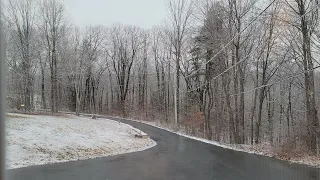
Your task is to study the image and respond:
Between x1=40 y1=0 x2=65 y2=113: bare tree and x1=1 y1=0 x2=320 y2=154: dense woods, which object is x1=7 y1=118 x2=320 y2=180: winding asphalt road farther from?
x1=40 y1=0 x2=65 y2=113: bare tree

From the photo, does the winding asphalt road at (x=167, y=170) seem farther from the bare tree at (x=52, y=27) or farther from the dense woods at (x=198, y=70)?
the bare tree at (x=52, y=27)

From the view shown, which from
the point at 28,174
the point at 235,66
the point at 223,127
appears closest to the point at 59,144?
the point at 28,174

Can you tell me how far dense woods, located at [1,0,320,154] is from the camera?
75.7 ft

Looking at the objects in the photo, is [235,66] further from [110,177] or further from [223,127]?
[110,177]

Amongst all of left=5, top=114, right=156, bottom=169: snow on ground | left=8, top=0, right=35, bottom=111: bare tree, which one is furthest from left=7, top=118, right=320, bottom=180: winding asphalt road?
left=8, top=0, right=35, bottom=111: bare tree

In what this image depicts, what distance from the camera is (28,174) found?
35.0ft

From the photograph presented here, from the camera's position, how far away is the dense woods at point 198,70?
75.7 feet

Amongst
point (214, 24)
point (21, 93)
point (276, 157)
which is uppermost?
point (214, 24)

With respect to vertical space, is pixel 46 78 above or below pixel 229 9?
below

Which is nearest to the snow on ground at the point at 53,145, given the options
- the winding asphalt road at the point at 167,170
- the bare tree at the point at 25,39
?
the winding asphalt road at the point at 167,170

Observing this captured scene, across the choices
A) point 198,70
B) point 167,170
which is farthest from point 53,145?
point 198,70

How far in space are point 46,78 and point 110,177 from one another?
46.0 meters

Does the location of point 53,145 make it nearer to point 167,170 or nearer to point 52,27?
point 167,170

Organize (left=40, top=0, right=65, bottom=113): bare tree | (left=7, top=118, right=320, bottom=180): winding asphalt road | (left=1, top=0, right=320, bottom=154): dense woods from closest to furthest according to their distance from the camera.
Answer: (left=7, top=118, right=320, bottom=180): winding asphalt road < (left=1, top=0, right=320, bottom=154): dense woods < (left=40, top=0, right=65, bottom=113): bare tree
